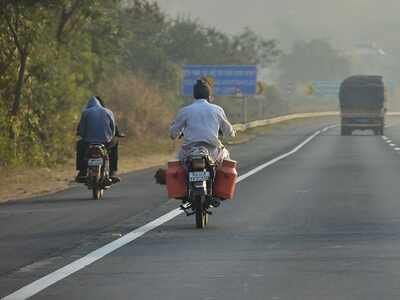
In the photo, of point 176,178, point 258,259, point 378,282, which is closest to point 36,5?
point 176,178

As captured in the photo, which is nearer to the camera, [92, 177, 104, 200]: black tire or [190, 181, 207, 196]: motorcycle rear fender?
[190, 181, 207, 196]: motorcycle rear fender

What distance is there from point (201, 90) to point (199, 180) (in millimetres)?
1365

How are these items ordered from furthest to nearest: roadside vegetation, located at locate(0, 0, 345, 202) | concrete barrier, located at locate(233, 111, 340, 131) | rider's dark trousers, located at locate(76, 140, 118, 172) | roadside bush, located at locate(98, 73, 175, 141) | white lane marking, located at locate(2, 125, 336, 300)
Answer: concrete barrier, located at locate(233, 111, 340, 131), roadside bush, located at locate(98, 73, 175, 141), roadside vegetation, located at locate(0, 0, 345, 202), rider's dark trousers, located at locate(76, 140, 118, 172), white lane marking, located at locate(2, 125, 336, 300)

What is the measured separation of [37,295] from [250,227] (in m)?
5.51

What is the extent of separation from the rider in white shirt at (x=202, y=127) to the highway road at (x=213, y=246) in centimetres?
95

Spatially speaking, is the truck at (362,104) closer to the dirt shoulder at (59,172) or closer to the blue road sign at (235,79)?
the blue road sign at (235,79)

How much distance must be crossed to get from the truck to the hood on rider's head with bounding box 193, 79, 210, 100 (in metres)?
44.0

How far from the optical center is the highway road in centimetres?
968

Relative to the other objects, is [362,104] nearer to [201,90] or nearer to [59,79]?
[59,79]

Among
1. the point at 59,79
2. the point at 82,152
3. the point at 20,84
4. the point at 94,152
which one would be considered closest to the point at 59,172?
the point at 20,84

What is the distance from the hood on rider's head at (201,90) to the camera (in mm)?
15086

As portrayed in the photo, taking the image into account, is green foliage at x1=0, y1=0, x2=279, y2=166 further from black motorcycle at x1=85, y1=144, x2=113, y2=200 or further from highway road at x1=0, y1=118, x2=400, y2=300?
black motorcycle at x1=85, y1=144, x2=113, y2=200

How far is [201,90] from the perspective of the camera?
15.1 metres

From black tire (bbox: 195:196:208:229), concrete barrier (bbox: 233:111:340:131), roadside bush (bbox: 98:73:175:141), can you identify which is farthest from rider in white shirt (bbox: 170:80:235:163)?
concrete barrier (bbox: 233:111:340:131)
